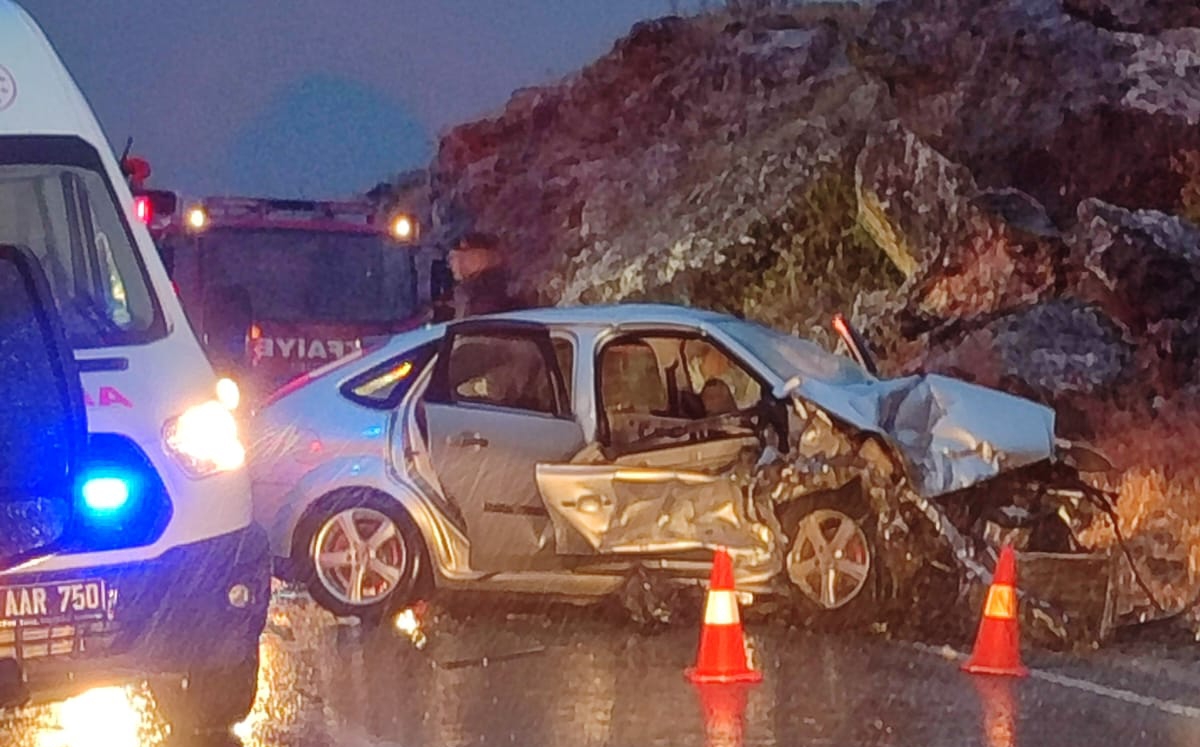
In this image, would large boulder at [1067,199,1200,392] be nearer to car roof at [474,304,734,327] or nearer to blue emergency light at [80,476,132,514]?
car roof at [474,304,734,327]

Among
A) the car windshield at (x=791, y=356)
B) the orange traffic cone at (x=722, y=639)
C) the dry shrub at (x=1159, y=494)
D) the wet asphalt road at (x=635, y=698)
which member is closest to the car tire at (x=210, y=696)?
the wet asphalt road at (x=635, y=698)

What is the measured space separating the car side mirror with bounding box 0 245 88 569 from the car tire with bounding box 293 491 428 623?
14.4 feet

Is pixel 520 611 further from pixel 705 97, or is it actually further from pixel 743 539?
pixel 705 97

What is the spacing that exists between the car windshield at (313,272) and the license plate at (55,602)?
32.0ft

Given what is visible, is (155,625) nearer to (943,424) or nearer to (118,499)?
(118,499)

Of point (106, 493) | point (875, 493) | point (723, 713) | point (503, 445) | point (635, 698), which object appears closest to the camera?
point (106, 493)

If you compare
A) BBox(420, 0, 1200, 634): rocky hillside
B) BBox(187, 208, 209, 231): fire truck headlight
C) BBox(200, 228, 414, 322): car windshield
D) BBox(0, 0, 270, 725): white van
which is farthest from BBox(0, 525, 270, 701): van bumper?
BBox(187, 208, 209, 231): fire truck headlight

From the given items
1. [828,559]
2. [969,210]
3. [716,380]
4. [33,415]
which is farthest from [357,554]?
[969,210]

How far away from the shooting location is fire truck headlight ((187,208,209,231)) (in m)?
16.0

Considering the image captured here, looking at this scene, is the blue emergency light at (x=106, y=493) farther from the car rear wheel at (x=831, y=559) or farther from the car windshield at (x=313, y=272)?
the car windshield at (x=313, y=272)

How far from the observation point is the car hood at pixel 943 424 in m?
9.59

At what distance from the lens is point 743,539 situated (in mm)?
9734

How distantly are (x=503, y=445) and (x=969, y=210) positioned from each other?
743cm

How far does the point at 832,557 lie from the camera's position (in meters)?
9.69
